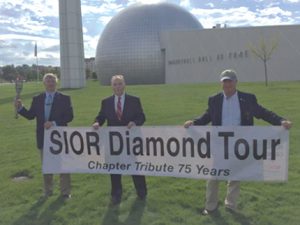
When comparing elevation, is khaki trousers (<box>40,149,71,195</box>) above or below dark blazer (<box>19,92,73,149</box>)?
below

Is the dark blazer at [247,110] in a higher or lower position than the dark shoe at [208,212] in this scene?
higher

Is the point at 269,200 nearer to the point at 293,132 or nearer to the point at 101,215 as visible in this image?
the point at 101,215

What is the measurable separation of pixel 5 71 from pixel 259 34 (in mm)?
121449

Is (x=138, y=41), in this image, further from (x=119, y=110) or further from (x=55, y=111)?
(x=119, y=110)

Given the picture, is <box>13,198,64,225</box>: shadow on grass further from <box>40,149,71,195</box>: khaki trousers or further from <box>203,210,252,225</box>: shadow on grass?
<box>203,210,252,225</box>: shadow on grass

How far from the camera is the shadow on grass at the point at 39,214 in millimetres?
6698

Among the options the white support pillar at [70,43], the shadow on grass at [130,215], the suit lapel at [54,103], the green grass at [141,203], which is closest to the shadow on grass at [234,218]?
the green grass at [141,203]

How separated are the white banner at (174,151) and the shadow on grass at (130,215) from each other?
0.48m

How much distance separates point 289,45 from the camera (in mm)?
56844

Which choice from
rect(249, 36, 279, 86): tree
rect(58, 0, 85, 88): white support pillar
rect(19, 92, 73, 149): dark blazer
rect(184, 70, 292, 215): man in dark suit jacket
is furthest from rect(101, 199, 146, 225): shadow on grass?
rect(249, 36, 279, 86): tree

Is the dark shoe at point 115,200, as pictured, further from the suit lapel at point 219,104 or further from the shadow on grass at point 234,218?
the suit lapel at point 219,104

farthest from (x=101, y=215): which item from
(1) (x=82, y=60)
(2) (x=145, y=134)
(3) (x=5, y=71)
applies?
(3) (x=5, y=71)

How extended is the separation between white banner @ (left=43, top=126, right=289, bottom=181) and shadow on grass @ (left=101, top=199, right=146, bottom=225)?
1.59 ft

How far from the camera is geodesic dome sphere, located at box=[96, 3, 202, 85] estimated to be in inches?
2630
